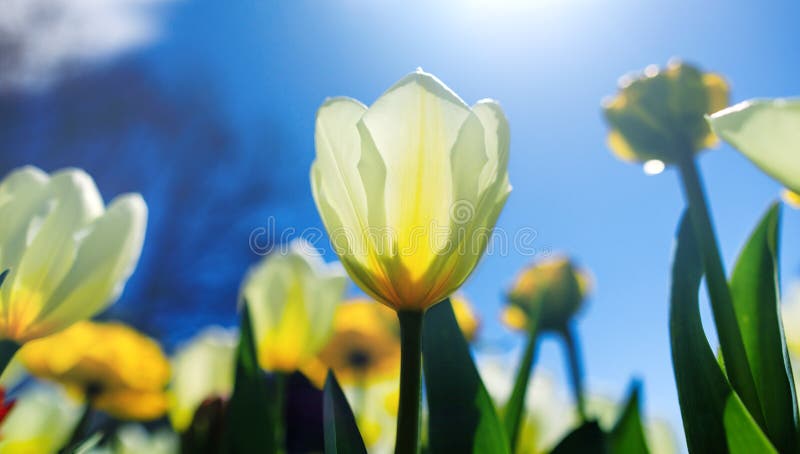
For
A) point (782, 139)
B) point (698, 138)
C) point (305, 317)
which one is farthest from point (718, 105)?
point (305, 317)

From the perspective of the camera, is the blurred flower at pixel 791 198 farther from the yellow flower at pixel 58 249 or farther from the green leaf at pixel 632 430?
the yellow flower at pixel 58 249

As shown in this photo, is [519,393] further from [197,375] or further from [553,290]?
[553,290]

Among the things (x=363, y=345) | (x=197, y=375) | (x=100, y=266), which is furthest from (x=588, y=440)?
(x=363, y=345)

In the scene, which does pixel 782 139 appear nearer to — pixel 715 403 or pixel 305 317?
pixel 715 403

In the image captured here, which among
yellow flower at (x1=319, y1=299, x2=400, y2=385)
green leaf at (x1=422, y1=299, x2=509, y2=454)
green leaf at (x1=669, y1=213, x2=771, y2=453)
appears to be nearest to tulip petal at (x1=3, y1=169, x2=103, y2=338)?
green leaf at (x1=422, y1=299, x2=509, y2=454)

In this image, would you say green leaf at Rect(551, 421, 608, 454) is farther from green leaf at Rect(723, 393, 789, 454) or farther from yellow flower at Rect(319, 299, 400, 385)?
yellow flower at Rect(319, 299, 400, 385)

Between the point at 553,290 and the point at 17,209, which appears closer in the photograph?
the point at 17,209

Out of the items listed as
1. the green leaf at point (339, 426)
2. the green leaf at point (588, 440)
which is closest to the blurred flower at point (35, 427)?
the green leaf at point (339, 426)
